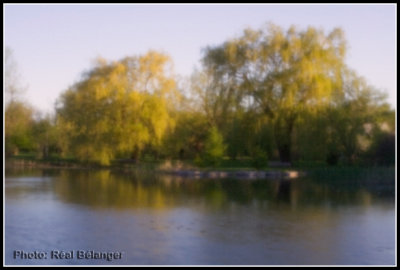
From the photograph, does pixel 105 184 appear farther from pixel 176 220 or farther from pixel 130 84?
pixel 130 84

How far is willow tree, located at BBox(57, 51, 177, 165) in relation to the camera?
1125 inches

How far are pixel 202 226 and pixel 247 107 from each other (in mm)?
19187

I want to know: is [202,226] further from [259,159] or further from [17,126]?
[17,126]

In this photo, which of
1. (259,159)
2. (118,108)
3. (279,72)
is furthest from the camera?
(118,108)

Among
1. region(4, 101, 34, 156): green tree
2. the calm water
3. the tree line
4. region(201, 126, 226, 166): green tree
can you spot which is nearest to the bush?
the tree line

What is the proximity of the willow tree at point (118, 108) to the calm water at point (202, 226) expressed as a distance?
12752 millimetres

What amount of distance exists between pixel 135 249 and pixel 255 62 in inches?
840

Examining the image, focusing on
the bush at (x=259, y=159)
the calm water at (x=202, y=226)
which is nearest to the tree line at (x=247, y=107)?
the bush at (x=259, y=159)

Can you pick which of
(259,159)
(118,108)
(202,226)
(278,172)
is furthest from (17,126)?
(202,226)

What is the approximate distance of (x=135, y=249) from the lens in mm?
7645

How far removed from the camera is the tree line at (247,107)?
2622 centimetres

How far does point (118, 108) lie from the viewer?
29.0 metres

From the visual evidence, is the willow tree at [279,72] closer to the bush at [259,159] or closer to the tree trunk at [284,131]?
the tree trunk at [284,131]

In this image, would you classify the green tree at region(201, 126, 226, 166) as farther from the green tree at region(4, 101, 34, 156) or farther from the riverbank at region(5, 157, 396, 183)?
the green tree at region(4, 101, 34, 156)
